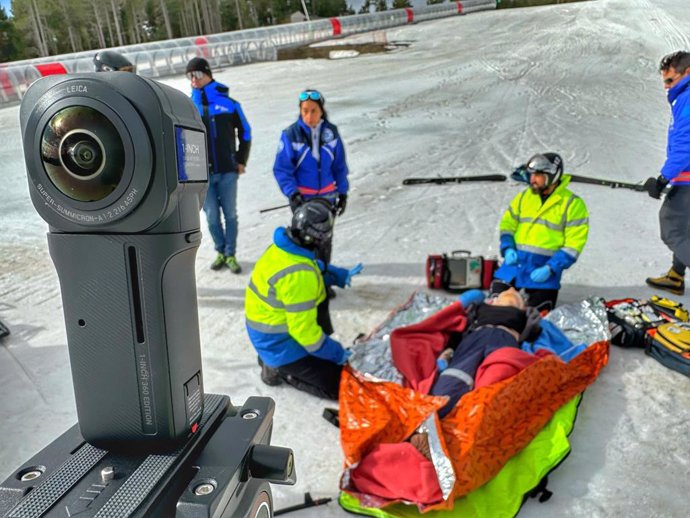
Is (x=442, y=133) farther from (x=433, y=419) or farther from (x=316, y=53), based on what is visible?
(x=316, y=53)

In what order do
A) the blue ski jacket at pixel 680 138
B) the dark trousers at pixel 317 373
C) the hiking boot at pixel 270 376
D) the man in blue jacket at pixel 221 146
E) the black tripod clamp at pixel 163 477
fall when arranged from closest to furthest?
the black tripod clamp at pixel 163 477 < the dark trousers at pixel 317 373 < the hiking boot at pixel 270 376 < the blue ski jacket at pixel 680 138 < the man in blue jacket at pixel 221 146

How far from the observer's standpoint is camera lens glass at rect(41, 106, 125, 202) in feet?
2.53

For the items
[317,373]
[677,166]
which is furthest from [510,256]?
[317,373]

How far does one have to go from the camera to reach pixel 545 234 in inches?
154

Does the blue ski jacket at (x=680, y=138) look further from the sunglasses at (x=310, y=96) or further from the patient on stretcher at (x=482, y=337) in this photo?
the sunglasses at (x=310, y=96)

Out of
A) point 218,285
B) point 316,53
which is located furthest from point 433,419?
point 316,53

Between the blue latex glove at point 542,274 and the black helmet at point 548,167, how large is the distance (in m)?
0.61

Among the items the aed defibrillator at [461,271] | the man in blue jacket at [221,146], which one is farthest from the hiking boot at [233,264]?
the aed defibrillator at [461,271]

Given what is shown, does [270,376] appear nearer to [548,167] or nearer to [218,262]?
[218,262]

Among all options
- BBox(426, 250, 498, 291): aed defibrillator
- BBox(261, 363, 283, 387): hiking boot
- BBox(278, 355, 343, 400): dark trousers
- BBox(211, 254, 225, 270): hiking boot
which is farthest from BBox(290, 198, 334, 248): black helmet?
BBox(211, 254, 225, 270): hiking boot

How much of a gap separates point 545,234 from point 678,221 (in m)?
1.02

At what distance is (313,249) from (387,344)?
80 centimetres

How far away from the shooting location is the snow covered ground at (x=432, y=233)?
2.50 meters

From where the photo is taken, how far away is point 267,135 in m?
9.23
